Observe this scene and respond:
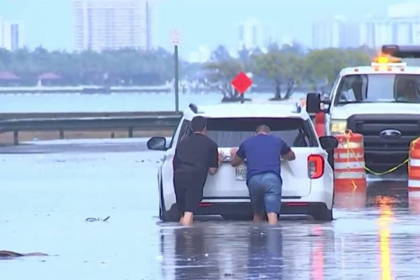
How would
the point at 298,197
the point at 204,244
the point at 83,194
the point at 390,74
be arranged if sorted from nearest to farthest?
the point at 204,244
the point at 298,197
the point at 83,194
the point at 390,74

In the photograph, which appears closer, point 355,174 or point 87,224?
point 87,224

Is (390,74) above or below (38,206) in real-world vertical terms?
above

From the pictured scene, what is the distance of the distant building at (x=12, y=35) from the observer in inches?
3772

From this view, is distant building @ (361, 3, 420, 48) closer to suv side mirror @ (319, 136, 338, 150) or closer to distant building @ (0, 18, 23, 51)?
distant building @ (0, 18, 23, 51)

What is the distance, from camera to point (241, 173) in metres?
16.5

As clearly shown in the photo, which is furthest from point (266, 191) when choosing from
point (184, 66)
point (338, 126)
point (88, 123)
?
point (184, 66)

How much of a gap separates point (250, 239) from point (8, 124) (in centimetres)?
2646

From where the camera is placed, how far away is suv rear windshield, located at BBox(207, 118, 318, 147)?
16750mm

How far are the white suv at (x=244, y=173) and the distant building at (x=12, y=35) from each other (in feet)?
260

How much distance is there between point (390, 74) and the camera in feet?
81.8

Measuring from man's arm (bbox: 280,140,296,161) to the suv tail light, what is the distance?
0.84 ft

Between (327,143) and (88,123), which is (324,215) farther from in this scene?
(88,123)

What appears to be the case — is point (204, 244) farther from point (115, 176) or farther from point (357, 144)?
point (115, 176)

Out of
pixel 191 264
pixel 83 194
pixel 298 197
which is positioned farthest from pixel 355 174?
pixel 191 264
